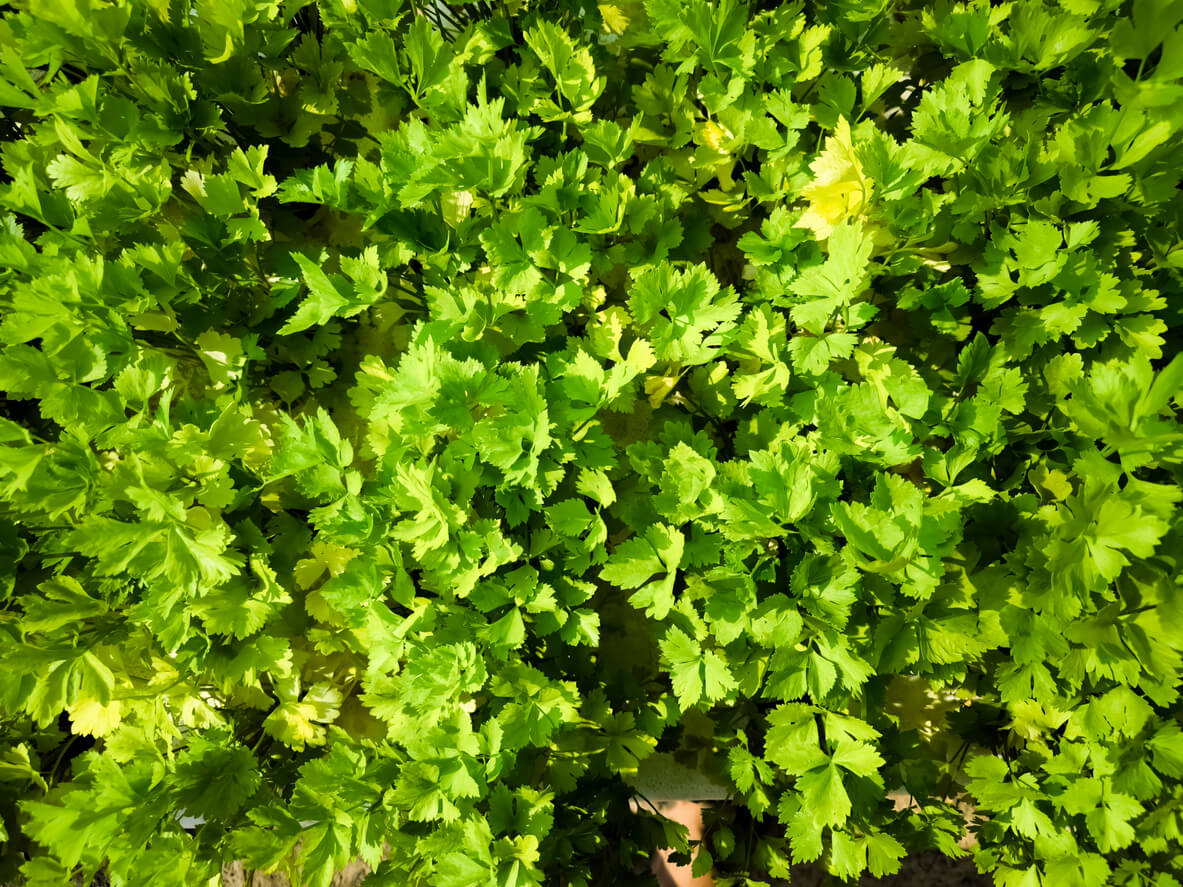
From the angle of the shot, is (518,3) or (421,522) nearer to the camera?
(421,522)

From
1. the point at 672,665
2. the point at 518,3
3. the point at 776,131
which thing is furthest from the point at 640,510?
the point at 518,3

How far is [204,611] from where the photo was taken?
962mm

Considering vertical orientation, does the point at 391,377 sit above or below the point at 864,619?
above

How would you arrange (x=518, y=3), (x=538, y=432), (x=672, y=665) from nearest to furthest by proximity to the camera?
(x=538, y=432), (x=672, y=665), (x=518, y=3)

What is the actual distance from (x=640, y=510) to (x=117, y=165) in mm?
933

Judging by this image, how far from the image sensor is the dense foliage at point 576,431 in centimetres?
90

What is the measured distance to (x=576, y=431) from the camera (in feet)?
3.11

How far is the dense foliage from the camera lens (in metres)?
0.90

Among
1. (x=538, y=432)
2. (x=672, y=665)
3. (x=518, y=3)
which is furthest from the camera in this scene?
(x=518, y=3)

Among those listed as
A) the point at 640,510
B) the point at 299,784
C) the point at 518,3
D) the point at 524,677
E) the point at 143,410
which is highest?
the point at 518,3

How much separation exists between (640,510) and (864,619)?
0.37 metres

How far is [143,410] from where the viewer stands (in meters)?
0.96

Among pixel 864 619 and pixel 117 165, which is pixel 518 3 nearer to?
pixel 117 165

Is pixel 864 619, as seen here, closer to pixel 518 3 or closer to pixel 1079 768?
pixel 1079 768
